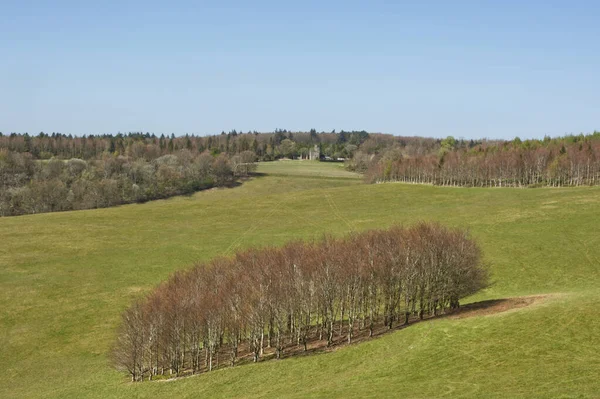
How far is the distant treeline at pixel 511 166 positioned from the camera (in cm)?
15162

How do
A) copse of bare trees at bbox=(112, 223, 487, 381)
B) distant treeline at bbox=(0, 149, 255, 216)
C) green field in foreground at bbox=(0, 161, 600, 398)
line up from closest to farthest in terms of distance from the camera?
green field in foreground at bbox=(0, 161, 600, 398)
copse of bare trees at bbox=(112, 223, 487, 381)
distant treeline at bbox=(0, 149, 255, 216)

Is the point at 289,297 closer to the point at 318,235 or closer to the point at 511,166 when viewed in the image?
the point at 318,235

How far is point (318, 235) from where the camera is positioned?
106 m

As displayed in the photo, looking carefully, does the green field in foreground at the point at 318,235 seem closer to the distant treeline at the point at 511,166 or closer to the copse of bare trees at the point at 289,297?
the copse of bare trees at the point at 289,297

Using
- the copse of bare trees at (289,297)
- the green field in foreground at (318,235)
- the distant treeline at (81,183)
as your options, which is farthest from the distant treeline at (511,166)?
the copse of bare trees at (289,297)

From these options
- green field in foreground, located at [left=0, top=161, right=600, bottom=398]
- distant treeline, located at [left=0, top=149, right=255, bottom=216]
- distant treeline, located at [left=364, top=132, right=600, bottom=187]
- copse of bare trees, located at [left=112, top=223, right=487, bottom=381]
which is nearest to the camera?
green field in foreground, located at [left=0, top=161, right=600, bottom=398]

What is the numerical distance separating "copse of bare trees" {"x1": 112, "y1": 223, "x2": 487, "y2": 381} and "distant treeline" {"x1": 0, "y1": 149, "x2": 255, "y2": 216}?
111951 mm

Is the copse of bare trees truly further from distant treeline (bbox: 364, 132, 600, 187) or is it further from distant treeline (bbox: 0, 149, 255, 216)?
distant treeline (bbox: 0, 149, 255, 216)

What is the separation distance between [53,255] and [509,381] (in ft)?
286

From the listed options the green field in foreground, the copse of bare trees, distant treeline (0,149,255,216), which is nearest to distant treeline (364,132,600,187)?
the green field in foreground

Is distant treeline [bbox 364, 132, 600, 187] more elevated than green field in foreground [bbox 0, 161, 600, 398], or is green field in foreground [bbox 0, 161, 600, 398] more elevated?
distant treeline [bbox 364, 132, 600, 187]

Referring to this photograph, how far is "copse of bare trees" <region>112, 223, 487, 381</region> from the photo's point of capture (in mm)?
55906

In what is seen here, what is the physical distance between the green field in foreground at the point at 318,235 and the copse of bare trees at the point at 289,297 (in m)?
4.67

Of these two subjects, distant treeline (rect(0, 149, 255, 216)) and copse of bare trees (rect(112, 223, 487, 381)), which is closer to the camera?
A: copse of bare trees (rect(112, 223, 487, 381))
